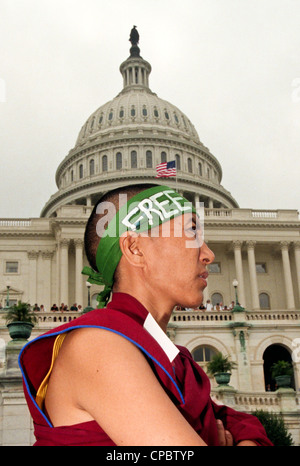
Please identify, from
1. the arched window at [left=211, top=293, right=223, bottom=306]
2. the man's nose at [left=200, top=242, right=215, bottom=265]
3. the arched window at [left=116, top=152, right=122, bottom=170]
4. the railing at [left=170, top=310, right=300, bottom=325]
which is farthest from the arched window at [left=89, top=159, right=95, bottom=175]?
the man's nose at [left=200, top=242, right=215, bottom=265]

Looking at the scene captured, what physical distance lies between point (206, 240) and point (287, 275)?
938cm

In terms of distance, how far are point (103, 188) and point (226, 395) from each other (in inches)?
2337

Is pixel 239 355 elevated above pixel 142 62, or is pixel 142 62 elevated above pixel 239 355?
pixel 142 62

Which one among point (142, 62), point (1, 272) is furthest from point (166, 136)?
point (1, 272)

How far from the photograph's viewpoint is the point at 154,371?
2.22m

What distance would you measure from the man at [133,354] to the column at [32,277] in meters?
64.3

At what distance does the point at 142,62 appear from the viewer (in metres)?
115

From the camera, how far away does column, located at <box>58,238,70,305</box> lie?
204ft

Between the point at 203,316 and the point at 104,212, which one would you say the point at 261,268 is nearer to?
the point at 203,316

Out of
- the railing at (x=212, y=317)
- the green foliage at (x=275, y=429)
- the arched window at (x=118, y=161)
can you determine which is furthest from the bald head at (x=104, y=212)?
the arched window at (x=118, y=161)

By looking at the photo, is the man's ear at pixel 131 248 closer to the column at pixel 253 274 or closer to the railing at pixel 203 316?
the railing at pixel 203 316

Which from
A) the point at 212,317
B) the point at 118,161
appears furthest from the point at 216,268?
the point at 212,317

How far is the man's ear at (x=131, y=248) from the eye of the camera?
2.75m
